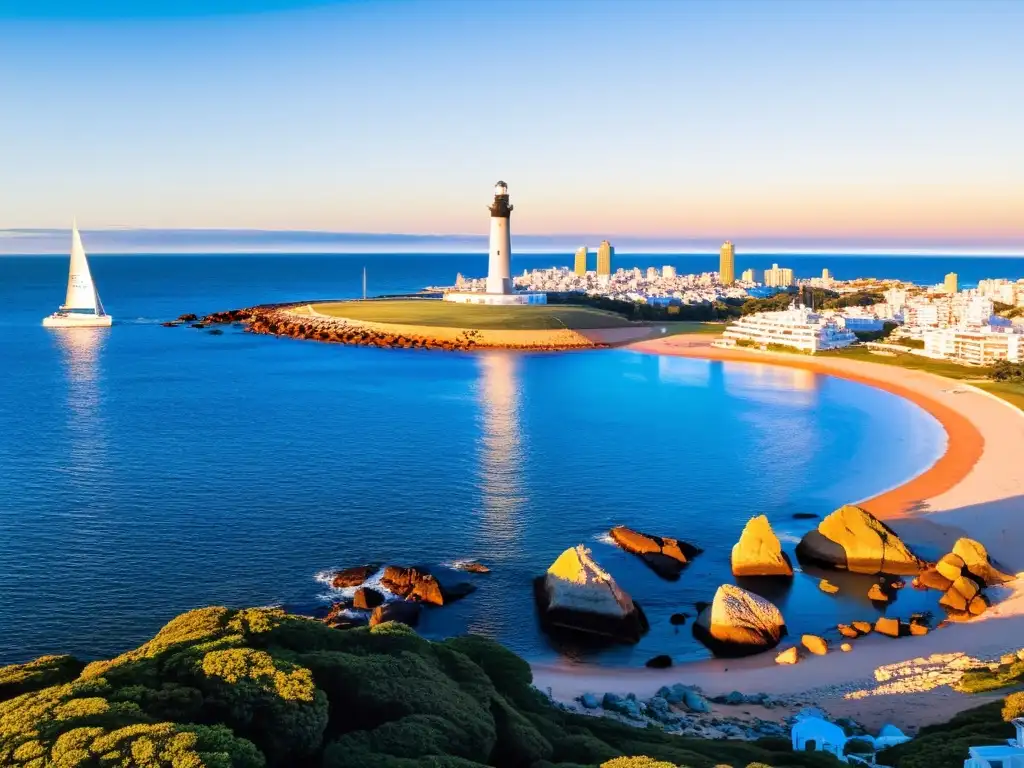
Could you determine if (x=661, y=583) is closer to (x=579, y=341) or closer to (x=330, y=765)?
(x=330, y=765)

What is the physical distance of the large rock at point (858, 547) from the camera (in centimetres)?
2425

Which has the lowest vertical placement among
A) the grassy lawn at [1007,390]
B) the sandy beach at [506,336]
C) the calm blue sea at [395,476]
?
the calm blue sea at [395,476]

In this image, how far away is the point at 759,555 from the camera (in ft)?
77.9

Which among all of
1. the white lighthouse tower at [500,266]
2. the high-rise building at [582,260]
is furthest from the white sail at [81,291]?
the high-rise building at [582,260]

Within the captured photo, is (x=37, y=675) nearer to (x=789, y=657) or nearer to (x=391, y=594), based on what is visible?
(x=391, y=594)

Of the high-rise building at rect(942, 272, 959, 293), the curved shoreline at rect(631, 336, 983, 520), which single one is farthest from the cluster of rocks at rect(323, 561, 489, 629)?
the high-rise building at rect(942, 272, 959, 293)

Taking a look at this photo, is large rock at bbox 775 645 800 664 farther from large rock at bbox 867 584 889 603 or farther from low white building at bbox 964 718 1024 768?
low white building at bbox 964 718 1024 768

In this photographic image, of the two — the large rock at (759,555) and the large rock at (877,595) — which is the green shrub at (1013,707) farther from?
the large rock at (759,555)

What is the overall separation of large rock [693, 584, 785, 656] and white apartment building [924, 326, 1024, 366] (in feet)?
159

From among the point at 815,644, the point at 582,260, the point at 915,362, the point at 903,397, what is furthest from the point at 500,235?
the point at 582,260

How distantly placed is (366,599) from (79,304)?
80.5 m

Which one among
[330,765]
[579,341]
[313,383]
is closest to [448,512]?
[330,765]

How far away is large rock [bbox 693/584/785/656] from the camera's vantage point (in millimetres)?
19734

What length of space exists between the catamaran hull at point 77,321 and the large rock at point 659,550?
76318mm
